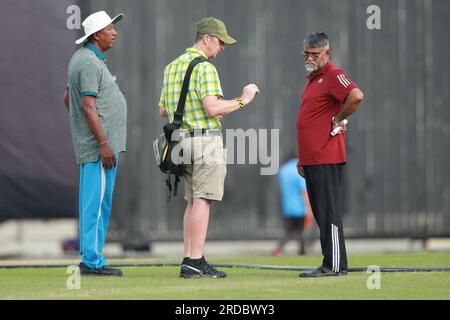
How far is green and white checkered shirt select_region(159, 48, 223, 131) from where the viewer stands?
782cm

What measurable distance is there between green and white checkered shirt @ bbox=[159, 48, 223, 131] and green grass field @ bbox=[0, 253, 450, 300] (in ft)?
3.53

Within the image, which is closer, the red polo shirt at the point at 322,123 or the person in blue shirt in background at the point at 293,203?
the red polo shirt at the point at 322,123

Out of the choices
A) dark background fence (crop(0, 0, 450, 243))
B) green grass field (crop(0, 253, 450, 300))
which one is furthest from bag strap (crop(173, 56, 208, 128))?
dark background fence (crop(0, 0, 450, 243))

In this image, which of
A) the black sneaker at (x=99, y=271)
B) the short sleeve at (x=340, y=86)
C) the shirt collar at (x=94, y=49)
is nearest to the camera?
the short sleeve at (x=340, y=86)

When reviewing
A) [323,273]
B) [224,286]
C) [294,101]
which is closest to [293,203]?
[294,101]

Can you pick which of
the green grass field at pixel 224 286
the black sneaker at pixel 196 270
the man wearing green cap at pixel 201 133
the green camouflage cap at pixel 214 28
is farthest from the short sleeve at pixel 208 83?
the green grass field at pixel 224 286

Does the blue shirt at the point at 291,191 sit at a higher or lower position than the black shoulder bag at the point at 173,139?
lower

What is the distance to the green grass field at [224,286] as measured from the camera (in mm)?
6848

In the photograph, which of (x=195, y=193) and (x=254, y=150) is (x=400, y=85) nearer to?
(x=254, y=150)

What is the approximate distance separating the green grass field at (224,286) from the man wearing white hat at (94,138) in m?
0.26

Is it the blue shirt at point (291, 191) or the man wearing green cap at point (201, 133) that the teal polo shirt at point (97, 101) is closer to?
the man wearing green cap at point (201, 133)

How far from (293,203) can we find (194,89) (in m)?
5.91

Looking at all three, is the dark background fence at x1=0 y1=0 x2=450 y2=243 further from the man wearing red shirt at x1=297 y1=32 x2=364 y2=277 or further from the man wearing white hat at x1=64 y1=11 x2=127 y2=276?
the man wearing red shirt at x1=297 y1=32 x2=364 y2=277

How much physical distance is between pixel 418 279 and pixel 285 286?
40.1 inches
